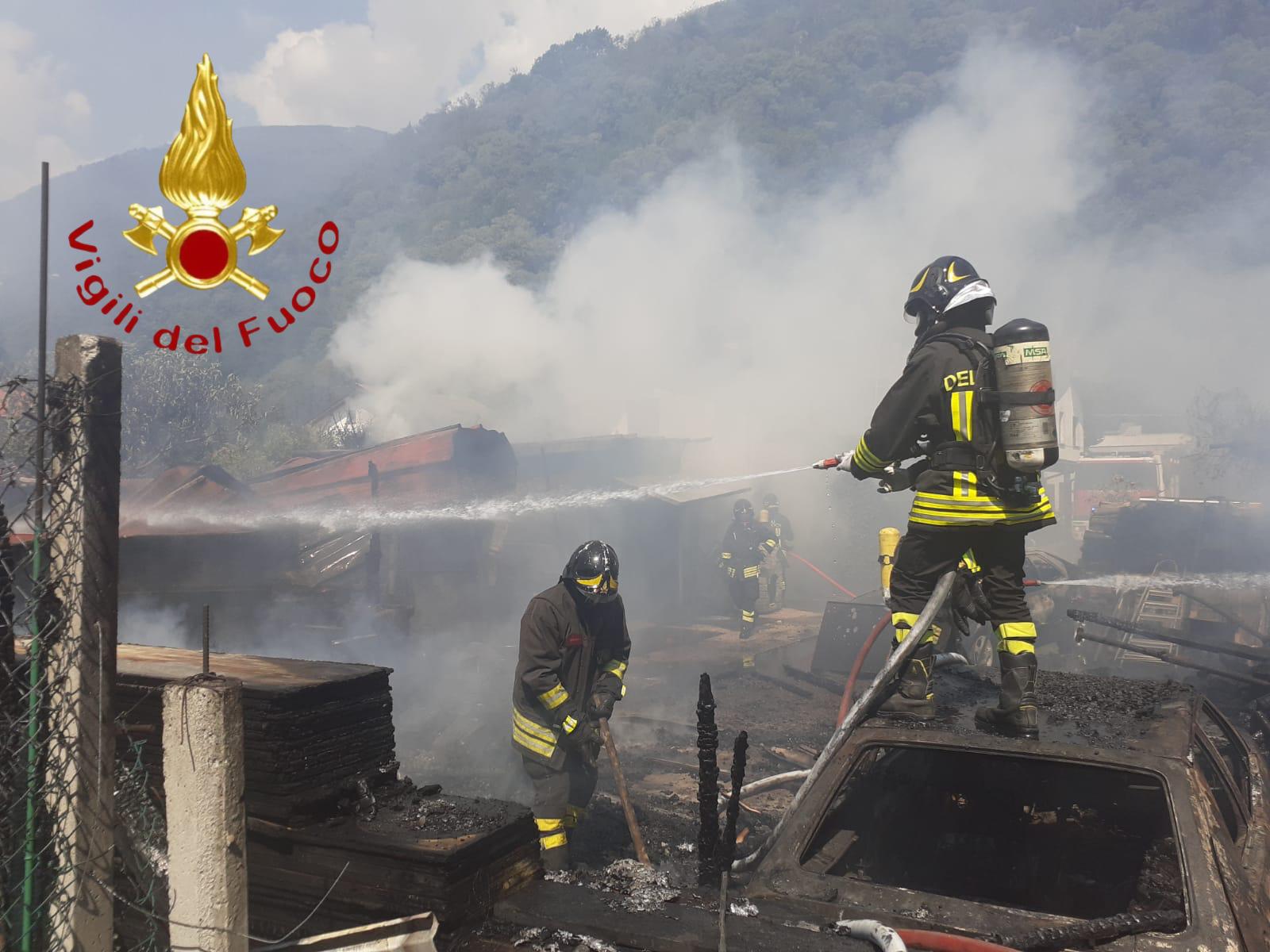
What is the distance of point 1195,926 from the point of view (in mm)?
1982

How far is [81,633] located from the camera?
2.17m

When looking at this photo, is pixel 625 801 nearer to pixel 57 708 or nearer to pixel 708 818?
pixel 708 818

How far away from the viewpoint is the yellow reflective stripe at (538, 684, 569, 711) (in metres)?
4.67

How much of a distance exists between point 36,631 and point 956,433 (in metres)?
3.01

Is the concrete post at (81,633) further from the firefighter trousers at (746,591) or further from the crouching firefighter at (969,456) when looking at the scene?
the firefighter trousers at (746,591)

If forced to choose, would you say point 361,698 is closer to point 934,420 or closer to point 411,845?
point 411,845

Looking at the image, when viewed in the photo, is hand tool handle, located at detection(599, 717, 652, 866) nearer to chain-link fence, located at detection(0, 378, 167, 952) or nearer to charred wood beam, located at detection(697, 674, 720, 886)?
charred wood beam, located at detection(697, 674, 720, 886)

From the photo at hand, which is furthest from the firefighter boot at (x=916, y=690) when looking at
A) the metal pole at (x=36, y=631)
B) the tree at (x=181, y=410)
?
the tree at (x=181, y=410)

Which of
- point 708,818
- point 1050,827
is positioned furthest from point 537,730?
point 1050,827

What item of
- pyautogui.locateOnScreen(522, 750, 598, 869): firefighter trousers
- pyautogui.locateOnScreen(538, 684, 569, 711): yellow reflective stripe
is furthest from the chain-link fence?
pyautogui.locateOnScreen(538, 684, 569, 711): yellow reflective stripe

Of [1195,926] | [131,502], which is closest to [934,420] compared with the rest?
[1195,926]

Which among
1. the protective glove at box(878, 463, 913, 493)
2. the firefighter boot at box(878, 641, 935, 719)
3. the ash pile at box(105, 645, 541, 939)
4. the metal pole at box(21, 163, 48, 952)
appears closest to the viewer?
the metal pole at box(21, 163, 48, 952)

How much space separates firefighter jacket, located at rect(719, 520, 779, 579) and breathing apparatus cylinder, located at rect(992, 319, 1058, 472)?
1007 cm

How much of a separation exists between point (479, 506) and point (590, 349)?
2824cm
